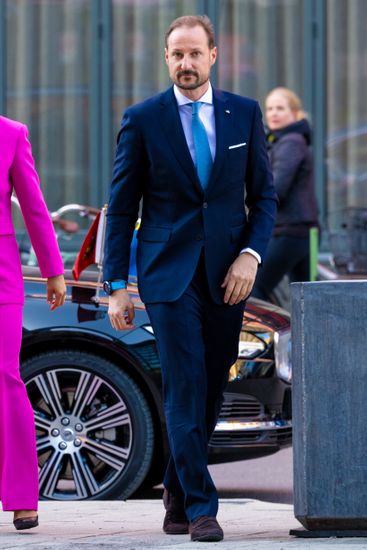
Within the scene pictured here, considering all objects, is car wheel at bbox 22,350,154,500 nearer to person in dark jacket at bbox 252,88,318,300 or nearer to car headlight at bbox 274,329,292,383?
car headlight at bbox 274,329,292,383

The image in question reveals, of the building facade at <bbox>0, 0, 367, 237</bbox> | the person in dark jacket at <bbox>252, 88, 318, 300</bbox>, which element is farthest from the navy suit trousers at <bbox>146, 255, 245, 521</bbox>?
the building facade at <bbox>0, 0, 367, 237</bbox>

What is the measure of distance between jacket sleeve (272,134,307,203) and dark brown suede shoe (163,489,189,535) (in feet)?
18.5

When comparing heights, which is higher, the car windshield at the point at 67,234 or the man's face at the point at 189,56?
the man's face at the point at 189,56

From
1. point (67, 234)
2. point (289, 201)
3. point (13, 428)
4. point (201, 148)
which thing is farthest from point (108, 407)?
point (67, 234)

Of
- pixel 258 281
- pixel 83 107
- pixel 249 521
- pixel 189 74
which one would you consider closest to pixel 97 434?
pixel 249 521

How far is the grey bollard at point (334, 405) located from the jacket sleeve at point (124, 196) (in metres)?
0.82

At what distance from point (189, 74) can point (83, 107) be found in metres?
9.69

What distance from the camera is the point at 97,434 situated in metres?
7.79

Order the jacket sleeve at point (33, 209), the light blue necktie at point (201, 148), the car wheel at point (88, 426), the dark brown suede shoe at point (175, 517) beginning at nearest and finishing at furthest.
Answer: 1. the light blue necktie at point (201, 148)
2. the dark brown suede shoe at point (175, 517)
3. the jacket sleeve at point (33, 209)
4. the car wheel at point (88, 426)

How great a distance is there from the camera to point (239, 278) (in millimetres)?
5973

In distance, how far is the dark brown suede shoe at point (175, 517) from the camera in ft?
20.1

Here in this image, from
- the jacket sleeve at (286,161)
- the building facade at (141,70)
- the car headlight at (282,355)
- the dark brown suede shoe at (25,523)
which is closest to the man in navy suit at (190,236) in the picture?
the dark brown suede shoe at (25,523)

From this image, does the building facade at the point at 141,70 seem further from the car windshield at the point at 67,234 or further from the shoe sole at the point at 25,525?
the shoe sole at the point at 25,525

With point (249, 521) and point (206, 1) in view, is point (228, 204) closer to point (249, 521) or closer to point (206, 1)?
point (249, 521)
